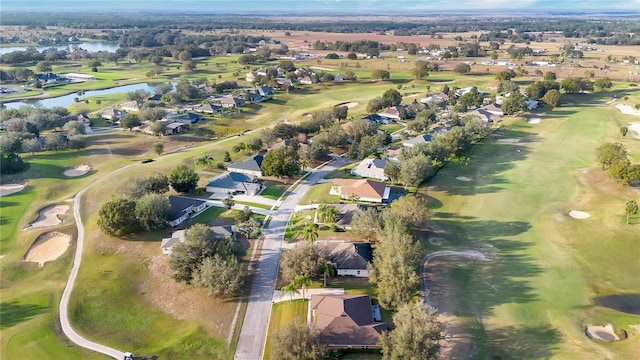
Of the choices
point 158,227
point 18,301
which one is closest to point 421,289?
point 158,227

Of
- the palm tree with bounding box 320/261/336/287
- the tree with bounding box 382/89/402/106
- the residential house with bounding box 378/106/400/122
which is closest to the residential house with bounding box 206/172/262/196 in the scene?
the palm tree with bounding box 320/261/336/287

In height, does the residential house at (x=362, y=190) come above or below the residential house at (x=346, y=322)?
above

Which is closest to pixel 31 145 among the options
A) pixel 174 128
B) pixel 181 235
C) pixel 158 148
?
pixel 158 148

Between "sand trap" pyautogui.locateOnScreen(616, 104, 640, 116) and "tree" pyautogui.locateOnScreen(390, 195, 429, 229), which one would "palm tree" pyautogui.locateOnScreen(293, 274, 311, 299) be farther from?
"sand trap" pyautogui.locateOnScreen(616, 104, 640, 116)

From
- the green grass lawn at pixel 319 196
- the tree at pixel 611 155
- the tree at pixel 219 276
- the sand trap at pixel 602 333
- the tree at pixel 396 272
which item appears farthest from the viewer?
the tree at pixel 611 155

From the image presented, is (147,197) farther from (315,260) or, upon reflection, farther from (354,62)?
(354,62)

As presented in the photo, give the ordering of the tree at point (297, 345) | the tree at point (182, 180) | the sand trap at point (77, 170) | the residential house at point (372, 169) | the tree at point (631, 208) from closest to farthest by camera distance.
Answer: the tree at point (297, 345) < the tree at point (631, 208) < the tree at point (182, 180) < the residential house at point (372, 169) < the sand trap at point (77, 170)

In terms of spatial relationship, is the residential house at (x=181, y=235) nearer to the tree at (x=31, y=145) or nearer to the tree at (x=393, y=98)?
the tree at (x=31, y=145)

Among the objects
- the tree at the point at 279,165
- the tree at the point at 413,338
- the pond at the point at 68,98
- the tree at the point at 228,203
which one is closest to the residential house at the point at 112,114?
the pond at the point at 68,98
